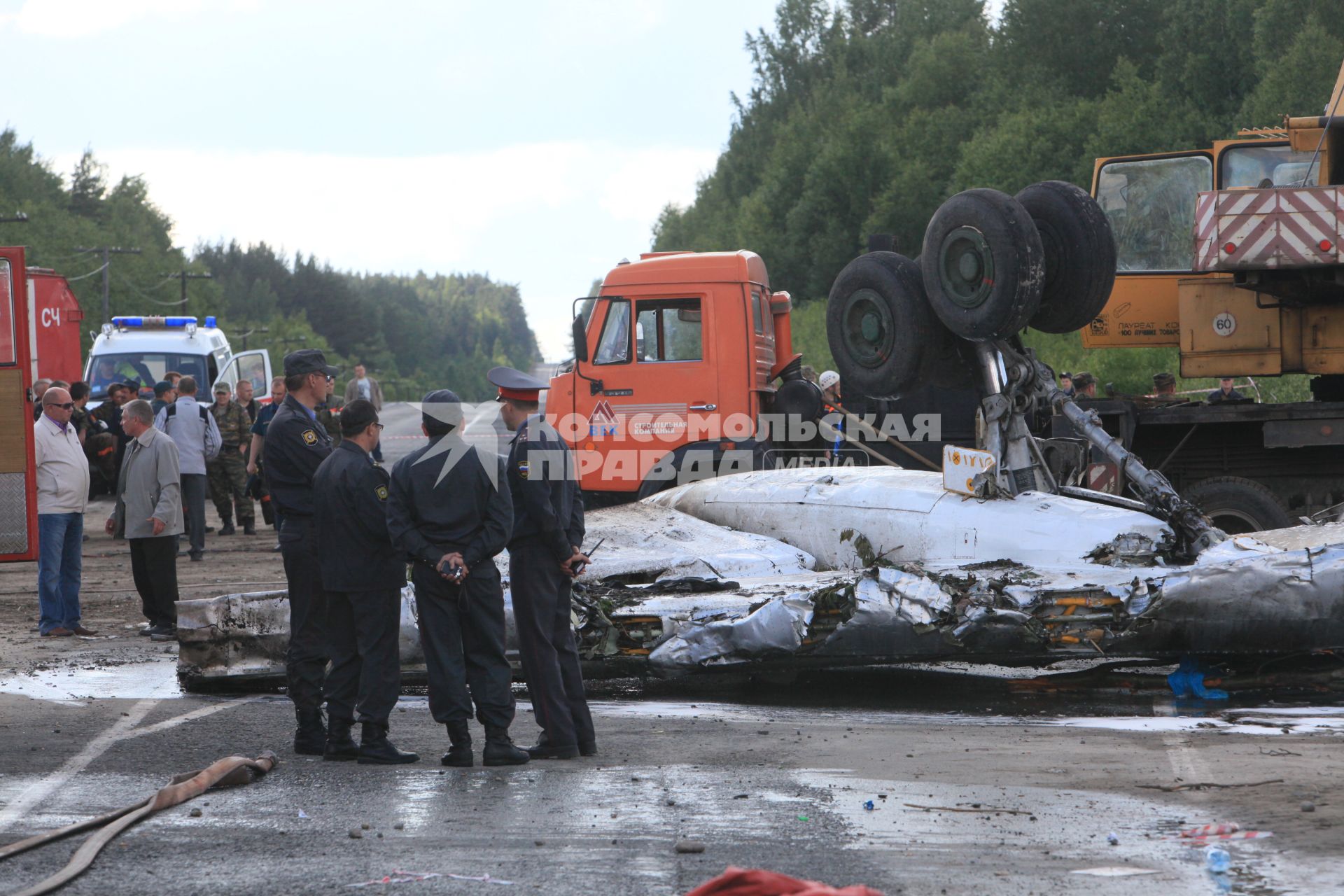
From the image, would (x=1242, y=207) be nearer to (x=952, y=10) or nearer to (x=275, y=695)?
(x=275, y=695)

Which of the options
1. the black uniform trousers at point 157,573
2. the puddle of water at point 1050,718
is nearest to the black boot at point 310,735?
the puddle of water at point 1050,718

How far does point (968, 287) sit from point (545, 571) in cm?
332

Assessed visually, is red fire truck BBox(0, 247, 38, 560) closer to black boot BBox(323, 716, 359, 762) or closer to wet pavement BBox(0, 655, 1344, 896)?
wet pavement BBox(0, 655, 1344, 896)

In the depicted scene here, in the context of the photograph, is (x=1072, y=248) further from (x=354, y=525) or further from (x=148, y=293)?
(x=148, y=293)

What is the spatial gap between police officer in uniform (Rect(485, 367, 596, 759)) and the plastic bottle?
2.67 metres

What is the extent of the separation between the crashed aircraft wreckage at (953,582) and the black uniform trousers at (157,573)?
229cm

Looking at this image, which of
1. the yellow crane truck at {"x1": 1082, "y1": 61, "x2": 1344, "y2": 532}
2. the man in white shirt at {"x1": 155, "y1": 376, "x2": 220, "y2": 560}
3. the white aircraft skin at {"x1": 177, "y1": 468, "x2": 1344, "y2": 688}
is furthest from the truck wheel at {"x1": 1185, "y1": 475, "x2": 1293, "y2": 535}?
the man in white shirt at {"x1": 155, "y1": 376, "x2": 220, "y2": 560}

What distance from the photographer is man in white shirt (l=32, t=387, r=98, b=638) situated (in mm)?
10070

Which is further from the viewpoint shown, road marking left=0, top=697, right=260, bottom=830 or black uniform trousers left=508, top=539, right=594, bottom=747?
black uniform trousers left=508, top=539, right=594, bottom=747

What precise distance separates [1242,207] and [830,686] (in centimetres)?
454

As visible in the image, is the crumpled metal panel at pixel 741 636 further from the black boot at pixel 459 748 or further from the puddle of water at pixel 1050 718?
the black boot at pixel 459 748

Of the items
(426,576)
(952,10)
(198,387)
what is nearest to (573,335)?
(426,576)

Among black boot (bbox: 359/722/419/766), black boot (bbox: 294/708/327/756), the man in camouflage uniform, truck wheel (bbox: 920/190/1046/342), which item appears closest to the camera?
black boot (bbox: 359/722/419/766)

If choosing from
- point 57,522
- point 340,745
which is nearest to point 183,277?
point 57,522
